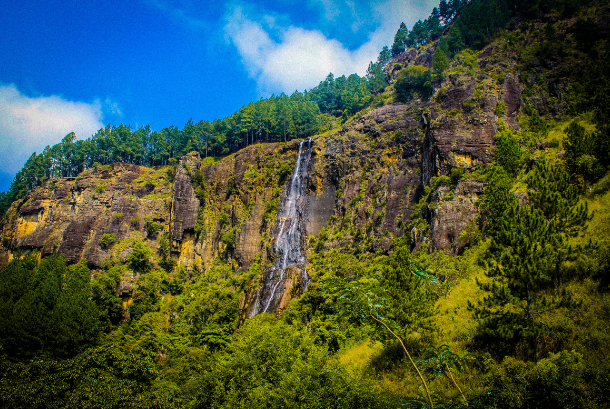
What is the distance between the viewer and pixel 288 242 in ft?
184

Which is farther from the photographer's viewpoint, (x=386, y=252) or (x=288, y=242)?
(x=288, y=242)

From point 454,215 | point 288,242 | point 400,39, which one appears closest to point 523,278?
point 454,215

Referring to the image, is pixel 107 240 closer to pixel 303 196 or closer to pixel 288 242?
pixel 288 242

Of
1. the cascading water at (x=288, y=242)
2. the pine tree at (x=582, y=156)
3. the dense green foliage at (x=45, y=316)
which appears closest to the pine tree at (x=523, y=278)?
the pine tree at (x=582, y=156)

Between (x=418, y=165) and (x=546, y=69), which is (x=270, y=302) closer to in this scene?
(x=418, y=165)

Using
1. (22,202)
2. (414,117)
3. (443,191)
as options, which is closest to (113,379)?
(443,191)

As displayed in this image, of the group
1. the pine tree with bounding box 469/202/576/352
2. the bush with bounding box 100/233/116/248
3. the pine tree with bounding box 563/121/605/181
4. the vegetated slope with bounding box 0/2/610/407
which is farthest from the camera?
the bush with bounding box 100/233/116/248

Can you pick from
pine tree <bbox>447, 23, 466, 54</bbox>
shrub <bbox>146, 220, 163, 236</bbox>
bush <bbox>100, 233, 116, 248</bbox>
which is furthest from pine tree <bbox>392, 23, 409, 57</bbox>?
bush <bbox>100, 233, 116, 248</bbox>

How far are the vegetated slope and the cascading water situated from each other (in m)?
1.65

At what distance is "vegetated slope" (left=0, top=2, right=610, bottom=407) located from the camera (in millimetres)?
16969

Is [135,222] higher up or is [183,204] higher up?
[183,204]

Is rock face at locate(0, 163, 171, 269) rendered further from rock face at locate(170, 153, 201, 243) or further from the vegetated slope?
rock face at locate(170, 153, 201, 243)

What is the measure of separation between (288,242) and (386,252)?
17.0m

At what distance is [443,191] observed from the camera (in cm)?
4212
